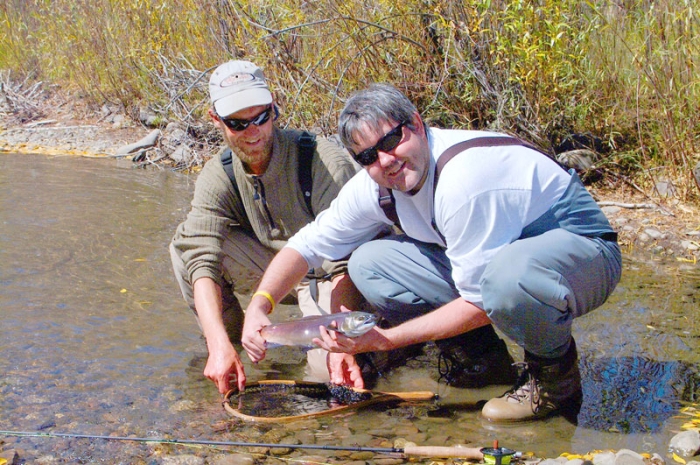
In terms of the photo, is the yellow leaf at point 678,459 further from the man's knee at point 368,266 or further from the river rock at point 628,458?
the man's knee at point 368,266

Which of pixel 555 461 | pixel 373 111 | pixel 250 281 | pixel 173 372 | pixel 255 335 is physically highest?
pixel 373 111

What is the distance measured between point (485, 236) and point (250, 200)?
1407mm

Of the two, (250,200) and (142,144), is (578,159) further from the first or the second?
(142,144)

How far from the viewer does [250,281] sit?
4.21 metres

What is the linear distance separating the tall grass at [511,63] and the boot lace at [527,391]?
357 centimetres

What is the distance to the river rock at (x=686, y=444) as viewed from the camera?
9.52 ft

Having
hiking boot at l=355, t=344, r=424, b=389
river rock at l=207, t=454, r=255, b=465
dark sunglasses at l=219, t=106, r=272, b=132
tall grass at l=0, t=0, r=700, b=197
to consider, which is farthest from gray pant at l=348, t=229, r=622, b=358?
tall grass at l=0, t=0, r=700, b=197

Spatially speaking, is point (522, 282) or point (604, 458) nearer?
point (604, 458)

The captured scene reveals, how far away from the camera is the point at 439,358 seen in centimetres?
382

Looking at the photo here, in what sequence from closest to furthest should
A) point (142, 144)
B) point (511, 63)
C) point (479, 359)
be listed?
point (479, 359) < point (511, 63) < point (142, 144)

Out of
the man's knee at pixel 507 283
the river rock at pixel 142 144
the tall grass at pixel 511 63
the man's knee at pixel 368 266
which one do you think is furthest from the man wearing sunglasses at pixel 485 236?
the river rock at pixel 142 144

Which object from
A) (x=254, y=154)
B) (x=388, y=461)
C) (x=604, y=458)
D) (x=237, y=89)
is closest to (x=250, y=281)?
(x=254, y=154)

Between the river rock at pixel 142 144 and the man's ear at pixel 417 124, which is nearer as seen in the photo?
the man's ear at pixel 417 124

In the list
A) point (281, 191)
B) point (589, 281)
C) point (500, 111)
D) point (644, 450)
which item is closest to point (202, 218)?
point (281, 191)
